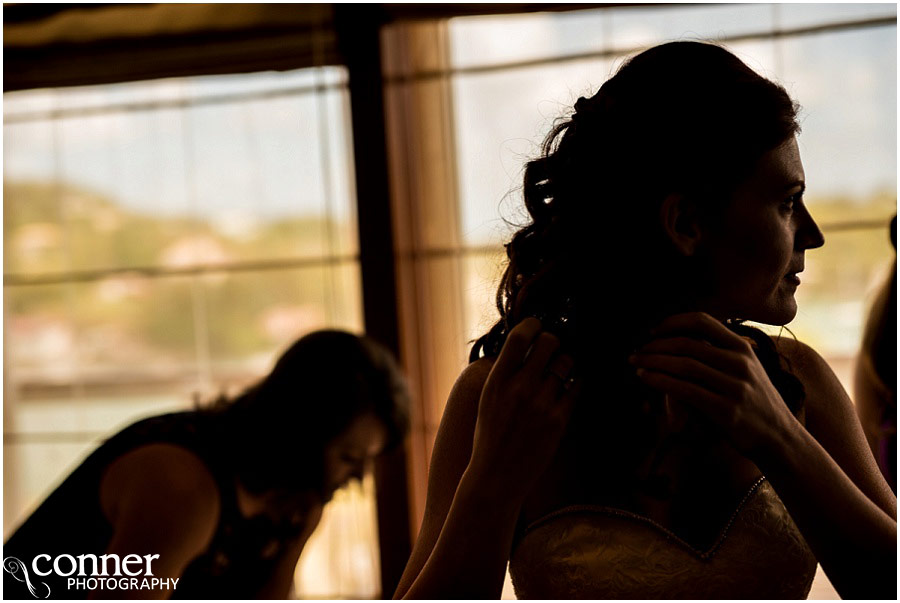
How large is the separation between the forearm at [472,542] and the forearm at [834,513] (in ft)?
0.79

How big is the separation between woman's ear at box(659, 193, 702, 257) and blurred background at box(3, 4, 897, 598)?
5.98 ft

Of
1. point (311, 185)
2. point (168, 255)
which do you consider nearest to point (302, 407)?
point (311, 185)

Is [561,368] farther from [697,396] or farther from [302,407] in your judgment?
[302,407]

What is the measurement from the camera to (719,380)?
71 cm

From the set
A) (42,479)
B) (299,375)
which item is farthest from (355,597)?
(299,375)

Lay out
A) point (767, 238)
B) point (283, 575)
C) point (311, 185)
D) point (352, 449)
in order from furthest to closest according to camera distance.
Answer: point (311, 185) < point (352, 449) < point (283, 575) < point (767, 238)

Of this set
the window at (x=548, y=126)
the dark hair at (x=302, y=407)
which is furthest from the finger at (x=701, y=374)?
the window at (x=548, y=126)

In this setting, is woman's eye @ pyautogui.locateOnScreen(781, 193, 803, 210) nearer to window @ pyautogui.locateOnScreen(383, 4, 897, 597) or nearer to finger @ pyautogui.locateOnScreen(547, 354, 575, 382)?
finger @ pyautogui.locateOnScreen(547, 354, 575, 382)

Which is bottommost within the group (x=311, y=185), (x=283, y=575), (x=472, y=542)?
(x=283, y=575)

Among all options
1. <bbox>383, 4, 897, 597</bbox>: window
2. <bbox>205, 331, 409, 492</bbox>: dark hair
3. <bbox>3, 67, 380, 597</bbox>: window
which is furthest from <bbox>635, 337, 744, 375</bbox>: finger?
<bbox>3, 67, 380, 597</bbox>: window

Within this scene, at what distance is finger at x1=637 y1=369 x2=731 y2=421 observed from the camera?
71 cm

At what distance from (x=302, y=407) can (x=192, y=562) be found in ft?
1.25

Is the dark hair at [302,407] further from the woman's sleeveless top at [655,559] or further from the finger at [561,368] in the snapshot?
the finger at [561,368]

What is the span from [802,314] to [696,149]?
1.89m
